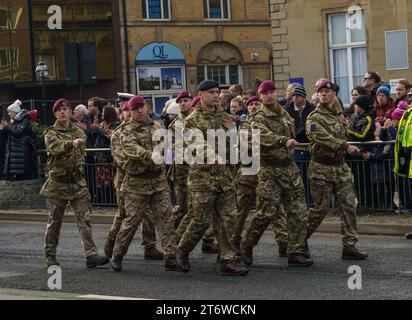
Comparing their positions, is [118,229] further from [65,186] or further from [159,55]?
[159,55]

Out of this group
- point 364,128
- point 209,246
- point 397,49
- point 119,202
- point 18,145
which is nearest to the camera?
point 119,202

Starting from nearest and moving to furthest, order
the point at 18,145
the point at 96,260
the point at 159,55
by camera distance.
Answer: the point at 96,260 → the point at 18,145 → the point at 159,55

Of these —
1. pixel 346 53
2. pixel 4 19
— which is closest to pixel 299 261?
pixel 346 53

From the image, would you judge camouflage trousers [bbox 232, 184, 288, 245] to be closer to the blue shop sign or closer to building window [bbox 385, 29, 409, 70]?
building window [bbox 385, 29, 409, 70]

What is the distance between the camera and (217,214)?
11.7 meters

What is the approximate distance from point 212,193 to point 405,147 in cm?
323

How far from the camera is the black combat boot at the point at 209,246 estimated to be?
13.7 meters

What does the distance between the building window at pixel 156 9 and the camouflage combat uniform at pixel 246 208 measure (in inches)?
1407

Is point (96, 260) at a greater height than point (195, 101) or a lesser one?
lesser

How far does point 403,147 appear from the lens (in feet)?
45.1
